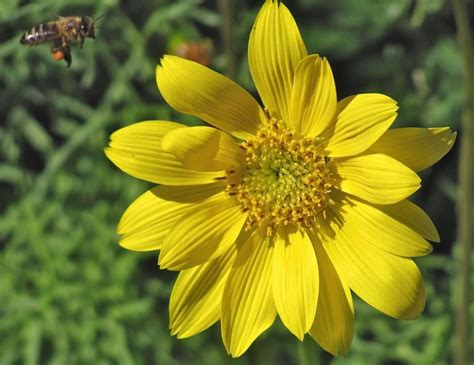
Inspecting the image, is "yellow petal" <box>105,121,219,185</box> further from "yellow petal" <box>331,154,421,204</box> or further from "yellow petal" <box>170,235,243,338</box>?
"yellow petal" <box>331,154,421,204</box>

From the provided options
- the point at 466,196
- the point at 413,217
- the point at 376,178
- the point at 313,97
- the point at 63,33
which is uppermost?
the point at 63,33

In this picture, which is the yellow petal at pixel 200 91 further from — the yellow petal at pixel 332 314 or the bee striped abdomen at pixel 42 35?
the yellow petal at pixel 332 314

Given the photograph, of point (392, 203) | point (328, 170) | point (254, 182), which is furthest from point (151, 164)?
point (392, 203)

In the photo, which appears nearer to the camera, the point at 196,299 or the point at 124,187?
the point at 196,299

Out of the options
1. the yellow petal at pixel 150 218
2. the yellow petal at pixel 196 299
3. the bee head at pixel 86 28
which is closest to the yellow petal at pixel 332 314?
the yellow petal at pixel 196 299

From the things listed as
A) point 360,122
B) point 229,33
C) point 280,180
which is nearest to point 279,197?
point 280,180

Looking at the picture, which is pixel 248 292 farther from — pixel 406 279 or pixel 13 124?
pixel 13 124

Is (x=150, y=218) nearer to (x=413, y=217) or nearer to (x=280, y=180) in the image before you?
(x=280, y=180)
